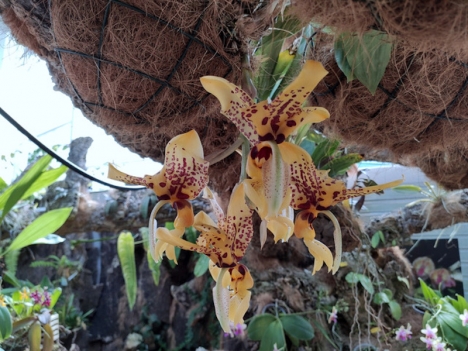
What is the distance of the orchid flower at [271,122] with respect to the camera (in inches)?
14.6

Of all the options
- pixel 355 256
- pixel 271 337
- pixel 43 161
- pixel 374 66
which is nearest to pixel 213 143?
pixel 374 66

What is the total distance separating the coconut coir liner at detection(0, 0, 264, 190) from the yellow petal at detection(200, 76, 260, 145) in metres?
0.16

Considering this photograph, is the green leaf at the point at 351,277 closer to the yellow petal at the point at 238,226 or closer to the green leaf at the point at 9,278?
the yellow petal at the point at 238,226

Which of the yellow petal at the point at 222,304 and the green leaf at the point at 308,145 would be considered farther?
the green leaf at the point at 308,145

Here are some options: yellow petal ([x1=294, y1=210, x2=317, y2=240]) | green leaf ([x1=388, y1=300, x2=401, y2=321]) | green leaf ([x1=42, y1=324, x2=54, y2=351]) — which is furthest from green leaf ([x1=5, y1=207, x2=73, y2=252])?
green leaf ([x1=388, y1=300, x2=401, y2=321])

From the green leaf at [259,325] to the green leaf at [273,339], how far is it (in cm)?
3

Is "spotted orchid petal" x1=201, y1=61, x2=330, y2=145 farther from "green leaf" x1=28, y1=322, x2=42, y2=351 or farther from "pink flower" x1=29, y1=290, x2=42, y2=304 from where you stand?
"pink flower" x1=29, y1=290, x2=42, y2=304

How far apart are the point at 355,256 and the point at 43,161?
123 centimetres

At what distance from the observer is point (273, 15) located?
52 cm

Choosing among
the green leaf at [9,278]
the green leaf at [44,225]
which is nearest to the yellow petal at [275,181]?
the green leaf at [44,225]

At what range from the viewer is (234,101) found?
39 cm

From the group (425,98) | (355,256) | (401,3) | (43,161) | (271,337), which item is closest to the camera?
(401,3)

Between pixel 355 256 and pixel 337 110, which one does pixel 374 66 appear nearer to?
pixel 337 110

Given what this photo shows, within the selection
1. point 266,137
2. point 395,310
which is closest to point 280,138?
point 266,137
